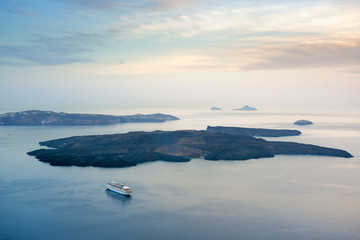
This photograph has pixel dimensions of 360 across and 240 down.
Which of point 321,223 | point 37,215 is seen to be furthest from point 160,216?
point 321,223

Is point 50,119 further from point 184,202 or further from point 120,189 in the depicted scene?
point 184,202

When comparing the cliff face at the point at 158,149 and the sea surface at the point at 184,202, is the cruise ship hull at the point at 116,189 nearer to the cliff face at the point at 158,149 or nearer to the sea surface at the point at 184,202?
the sea surface at the point at 184,202

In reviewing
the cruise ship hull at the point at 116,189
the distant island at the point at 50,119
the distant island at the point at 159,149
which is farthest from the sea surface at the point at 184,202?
the distant island at the point at 50,119

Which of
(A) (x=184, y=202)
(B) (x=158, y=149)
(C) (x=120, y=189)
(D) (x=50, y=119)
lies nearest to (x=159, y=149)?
(B) (x=158, y=149)

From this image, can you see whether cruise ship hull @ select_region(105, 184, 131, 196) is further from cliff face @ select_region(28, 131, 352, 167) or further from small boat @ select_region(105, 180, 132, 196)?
cliff face @ select_region(28, 131, 352, 167)

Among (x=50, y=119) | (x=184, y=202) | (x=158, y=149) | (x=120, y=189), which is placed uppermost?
(x=50, y=119)

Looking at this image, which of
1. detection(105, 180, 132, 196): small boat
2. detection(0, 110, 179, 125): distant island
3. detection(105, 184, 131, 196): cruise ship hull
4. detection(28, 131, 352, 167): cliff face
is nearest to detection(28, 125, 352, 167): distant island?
detection(28, 131, 352, 167): cliff face
